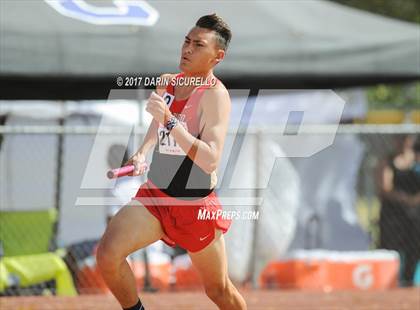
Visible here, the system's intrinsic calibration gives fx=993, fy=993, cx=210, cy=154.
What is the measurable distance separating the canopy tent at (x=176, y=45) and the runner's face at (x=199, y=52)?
4603mm

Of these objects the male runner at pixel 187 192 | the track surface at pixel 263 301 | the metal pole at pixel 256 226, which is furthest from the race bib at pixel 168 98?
the metal pole at pixel 256 226

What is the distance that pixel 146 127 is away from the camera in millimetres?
10406

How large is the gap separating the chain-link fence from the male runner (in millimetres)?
4608

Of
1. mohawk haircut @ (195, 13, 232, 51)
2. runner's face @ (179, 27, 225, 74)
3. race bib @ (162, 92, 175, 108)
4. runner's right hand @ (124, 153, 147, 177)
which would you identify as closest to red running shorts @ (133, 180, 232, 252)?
runner's right hand @ (124, 153, 147, 177)

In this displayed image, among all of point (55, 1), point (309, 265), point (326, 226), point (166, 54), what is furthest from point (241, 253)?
point (55, 1)

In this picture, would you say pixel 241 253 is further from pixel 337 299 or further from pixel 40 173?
pixel 40 173

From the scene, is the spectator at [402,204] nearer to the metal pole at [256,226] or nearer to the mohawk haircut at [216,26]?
the metal pole at [256,226]

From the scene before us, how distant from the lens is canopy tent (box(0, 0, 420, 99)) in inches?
394

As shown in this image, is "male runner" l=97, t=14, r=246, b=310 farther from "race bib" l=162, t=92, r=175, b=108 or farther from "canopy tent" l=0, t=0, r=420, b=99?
"canopy tent" l=0, t=0, r=420, b=99

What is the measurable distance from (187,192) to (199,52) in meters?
0.79

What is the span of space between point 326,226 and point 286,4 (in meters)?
2.80

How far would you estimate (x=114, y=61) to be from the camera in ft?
33.3

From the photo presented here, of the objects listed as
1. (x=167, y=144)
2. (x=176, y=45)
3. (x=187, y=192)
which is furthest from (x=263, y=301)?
(x=167, y=144)

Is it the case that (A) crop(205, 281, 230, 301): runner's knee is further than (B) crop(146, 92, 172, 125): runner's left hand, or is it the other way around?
(A) crop(205, 281, 230, 301): runner's knee
